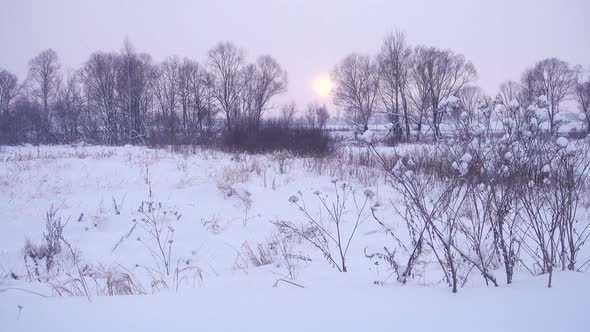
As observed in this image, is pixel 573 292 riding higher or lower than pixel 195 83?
lower

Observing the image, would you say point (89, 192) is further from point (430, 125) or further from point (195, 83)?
point (195, 83)

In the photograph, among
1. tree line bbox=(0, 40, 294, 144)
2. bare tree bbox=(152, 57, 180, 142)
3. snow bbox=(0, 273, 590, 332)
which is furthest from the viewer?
bare tree bbox=(152, 57, 180, 142)

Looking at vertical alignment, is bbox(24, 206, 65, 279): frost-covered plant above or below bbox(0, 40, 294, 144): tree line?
below

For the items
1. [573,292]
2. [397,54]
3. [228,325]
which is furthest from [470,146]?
[397,54]

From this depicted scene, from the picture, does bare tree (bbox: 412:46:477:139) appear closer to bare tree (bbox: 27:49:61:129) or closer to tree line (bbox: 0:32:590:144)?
tree line (bbox: 0:32:590:144)

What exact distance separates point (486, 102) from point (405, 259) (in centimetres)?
178

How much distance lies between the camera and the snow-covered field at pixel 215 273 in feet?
5.56

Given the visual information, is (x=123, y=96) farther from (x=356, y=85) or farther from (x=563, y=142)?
(x=563, y=142)

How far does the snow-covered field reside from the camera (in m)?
1.70

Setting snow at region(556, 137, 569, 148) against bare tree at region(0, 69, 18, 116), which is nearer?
snow at region(556, 137, 569, 148)

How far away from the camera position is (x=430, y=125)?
239 centimetres

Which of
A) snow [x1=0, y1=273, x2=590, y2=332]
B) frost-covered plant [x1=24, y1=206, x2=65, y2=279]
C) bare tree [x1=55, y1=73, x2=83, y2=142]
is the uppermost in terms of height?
bare tree [x1=55, y1=73, x2=83, y2=142]

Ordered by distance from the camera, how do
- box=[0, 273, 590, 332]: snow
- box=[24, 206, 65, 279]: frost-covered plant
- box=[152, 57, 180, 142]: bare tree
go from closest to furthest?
1. box=[0, 273, 590, 332]: snow
2. box=[24, 206, 65, 279]: frost-covered plant
3. box=[152, 57, 180, 142]: bare tree

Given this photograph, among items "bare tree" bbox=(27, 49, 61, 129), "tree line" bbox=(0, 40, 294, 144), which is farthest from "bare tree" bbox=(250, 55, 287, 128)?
"bare tree" bbox=(27, 49, 61, 129)
